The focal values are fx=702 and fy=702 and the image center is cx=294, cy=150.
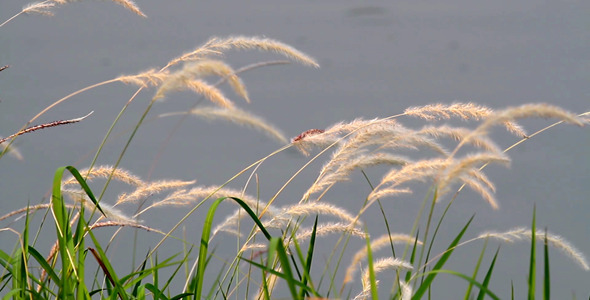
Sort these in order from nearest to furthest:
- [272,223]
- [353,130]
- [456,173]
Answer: [456,173] → [272,223] → [353,130]

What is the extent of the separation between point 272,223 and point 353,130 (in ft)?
1.01

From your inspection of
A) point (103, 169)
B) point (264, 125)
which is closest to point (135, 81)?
point (103, 169)

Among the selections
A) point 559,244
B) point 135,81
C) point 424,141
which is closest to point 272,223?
point 424,141

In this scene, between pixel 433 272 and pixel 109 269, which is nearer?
pixel 433 272

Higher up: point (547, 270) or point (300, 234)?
point (300, 234)

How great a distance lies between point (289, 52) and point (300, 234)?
0.40 metres

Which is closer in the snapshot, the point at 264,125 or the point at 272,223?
the point at 264,125

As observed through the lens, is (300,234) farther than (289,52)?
Yes

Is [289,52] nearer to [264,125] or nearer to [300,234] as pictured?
[264,125]

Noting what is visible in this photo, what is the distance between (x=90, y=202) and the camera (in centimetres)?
141

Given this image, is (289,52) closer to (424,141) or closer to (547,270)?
(424,141)

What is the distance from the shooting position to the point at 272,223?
1313 mm

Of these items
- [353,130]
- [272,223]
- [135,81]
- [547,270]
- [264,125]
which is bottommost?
[547,270]

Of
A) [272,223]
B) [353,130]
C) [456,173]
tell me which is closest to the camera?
[456,173]
